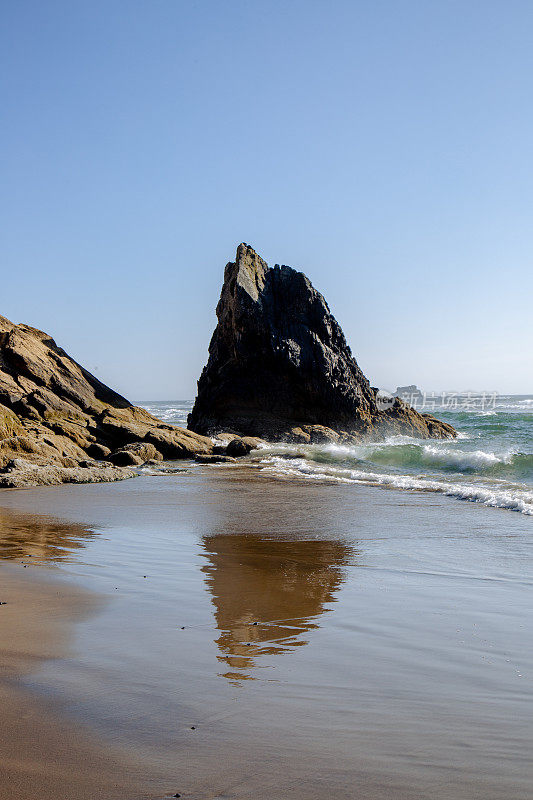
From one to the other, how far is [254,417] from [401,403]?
28.5 feet

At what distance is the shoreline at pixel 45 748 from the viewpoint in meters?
2.04

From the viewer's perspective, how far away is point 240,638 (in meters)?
3.69

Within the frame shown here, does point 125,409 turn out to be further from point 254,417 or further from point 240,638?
point 240,638

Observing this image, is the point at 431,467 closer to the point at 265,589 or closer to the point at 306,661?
the point at 265,589

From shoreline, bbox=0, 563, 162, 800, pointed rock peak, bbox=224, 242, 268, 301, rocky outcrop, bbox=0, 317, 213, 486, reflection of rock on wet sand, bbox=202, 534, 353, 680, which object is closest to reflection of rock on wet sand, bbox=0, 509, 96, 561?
reflection of rock on wet sand, bbox=202, 534, 353, 680

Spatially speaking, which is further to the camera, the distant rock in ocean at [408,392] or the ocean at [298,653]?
the distant rock in ocean at [408,392]

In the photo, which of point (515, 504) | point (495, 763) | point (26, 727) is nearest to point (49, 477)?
point (515, 504)

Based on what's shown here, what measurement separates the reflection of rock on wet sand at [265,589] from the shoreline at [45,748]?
2.96 ft

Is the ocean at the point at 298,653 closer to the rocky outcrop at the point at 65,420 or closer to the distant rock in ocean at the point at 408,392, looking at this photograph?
the rocky outcrop at the point at 65,420

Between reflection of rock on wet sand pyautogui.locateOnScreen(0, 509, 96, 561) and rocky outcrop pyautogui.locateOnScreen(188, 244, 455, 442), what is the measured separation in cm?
1935

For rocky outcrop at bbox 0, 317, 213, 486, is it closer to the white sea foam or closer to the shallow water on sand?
the white sea foam

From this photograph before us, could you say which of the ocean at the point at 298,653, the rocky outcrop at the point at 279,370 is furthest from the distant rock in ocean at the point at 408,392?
the ocean at the point at 298,653

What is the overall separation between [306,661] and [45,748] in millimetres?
1473

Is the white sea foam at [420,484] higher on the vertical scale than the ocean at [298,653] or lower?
lower
